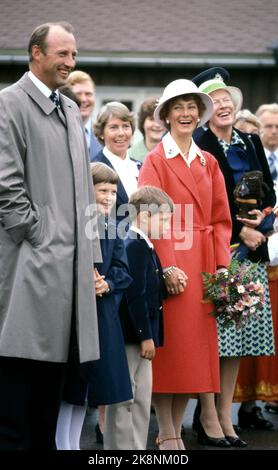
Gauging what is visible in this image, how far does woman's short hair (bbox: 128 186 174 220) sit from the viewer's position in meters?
6.89

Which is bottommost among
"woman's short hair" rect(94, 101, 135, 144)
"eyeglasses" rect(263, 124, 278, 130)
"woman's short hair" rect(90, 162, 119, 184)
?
"woman's short hair" rect(90, 162, 119, 184)

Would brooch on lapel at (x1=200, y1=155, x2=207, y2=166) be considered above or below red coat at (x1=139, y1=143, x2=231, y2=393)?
above

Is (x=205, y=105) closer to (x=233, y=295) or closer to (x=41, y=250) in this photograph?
(x=233, y=295)

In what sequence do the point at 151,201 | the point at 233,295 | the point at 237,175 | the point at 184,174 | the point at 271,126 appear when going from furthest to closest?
the point at 271,126, the point at 237,175, the point at 184,174, the point at 233,295, the point at 151,201

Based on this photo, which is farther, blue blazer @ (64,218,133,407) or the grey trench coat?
blue blazer @ (64,218,133,407)

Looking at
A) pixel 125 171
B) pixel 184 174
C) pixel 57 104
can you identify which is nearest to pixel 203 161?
pixel 184 174

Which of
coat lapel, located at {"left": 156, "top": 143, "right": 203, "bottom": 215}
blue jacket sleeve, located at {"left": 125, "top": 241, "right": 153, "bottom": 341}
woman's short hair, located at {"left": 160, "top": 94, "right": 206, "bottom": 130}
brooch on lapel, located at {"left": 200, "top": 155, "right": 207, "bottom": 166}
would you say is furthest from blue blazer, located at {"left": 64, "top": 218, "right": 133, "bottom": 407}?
woman's short hair, located at {"left": 160, "top": 94, "right": 206, "bottom": 130}

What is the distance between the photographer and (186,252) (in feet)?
24.3

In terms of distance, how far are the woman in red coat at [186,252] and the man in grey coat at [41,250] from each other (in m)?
1.51

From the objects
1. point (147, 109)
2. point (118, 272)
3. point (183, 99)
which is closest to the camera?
point (118, 272)

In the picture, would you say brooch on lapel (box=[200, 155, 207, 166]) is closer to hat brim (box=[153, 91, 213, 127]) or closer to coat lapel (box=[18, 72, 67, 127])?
hat brim (box=[153, 91, 213, 127])

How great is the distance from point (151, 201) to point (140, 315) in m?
0.71

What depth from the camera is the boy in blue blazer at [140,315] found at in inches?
260
